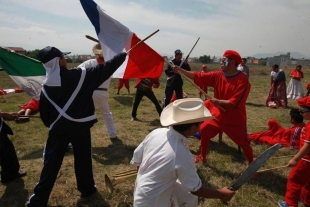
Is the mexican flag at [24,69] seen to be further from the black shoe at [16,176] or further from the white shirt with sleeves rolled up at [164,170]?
the white shirt with sleeves rolled up at [164,170]

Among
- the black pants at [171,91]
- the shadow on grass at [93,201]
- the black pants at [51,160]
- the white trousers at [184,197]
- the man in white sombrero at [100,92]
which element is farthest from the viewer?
the black pants at [171,91]

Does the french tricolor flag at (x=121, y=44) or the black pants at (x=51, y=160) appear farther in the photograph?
the french tricolor flag at (x=121, y=44)

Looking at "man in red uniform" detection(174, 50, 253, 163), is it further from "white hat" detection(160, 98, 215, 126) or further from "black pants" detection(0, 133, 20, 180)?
"black pants" detection(0, 133, 20, 180)

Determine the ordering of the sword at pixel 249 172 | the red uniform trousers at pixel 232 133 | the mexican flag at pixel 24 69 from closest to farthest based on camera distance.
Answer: the sword at pixel 249 172 → the red uniform trousers at pixel 232 133 → the mexican flag at pixel 24 69

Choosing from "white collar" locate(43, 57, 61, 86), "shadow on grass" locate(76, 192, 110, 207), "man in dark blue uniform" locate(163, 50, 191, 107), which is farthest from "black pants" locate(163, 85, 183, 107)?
"white collar" locate(43, 57, 61, 86)

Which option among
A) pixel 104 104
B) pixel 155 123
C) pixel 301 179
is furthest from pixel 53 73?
pixel 155 123

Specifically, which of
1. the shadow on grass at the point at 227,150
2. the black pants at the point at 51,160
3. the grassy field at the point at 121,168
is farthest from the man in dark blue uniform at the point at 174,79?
the black pants at the point at 51,160

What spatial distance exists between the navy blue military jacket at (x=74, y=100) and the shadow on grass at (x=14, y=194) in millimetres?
1368

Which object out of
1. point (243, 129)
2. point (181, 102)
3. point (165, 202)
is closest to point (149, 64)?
point (243, 129)

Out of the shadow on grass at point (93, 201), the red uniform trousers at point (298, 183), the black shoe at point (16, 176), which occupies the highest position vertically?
the red uniform trousers at point (298, 183)

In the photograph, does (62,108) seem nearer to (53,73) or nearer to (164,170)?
(53,73)

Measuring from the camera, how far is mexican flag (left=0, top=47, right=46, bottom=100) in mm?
4766

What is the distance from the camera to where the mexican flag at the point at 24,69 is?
15.6 feet

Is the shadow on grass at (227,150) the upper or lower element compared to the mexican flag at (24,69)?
lower
